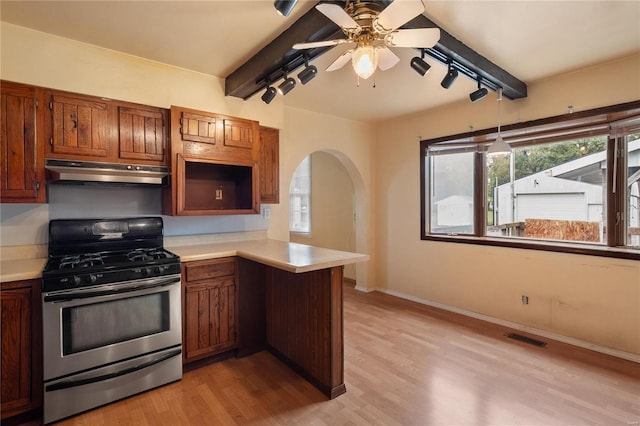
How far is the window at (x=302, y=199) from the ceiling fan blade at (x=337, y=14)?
169 inches


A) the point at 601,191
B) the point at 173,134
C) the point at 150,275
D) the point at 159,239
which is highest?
the point at 173,134

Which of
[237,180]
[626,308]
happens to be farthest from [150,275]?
[626,308]

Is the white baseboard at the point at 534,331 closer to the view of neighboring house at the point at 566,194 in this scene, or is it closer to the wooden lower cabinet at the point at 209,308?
the view of neighboring house at the point at 566,194

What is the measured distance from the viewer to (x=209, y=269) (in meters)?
2.62

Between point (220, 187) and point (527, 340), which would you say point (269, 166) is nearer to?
point (220, 187)

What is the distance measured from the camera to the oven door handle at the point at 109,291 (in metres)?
1.95

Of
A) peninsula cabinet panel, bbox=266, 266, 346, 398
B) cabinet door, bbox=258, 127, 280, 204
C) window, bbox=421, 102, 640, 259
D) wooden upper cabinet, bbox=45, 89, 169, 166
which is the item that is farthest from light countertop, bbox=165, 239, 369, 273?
window, bbox=421, 102, 640, 259

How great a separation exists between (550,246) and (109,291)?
3854mm

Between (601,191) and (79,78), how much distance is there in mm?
4560

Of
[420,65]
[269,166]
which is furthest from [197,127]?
[420,65]

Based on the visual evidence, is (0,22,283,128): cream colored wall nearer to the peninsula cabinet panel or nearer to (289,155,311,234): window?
the peninsula cabinet panel

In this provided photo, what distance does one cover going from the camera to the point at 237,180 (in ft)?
11.0

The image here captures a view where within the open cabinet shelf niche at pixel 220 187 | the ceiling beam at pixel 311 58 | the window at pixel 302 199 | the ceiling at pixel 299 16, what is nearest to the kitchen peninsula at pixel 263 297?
the open cabinet shelf niche at pixel 220 187

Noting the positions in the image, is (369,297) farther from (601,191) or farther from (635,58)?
(635,58)
